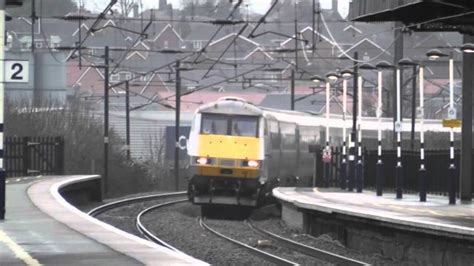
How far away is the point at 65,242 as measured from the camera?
12.2m

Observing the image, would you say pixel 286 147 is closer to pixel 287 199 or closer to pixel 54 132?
pixel 287 199

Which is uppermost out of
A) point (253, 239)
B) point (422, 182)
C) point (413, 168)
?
point (413, 168)

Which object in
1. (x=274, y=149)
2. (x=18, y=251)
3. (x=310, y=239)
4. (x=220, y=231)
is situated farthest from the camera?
(x=274, y=149)

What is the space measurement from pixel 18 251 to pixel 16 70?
15.0 ft

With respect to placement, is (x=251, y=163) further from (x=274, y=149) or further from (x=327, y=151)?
(x=327, y=151)

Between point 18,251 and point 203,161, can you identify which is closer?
point 18,251

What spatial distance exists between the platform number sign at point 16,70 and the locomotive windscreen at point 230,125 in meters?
10.8

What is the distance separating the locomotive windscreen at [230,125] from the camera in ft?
82.5

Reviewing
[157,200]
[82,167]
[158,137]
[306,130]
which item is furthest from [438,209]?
[158,137]

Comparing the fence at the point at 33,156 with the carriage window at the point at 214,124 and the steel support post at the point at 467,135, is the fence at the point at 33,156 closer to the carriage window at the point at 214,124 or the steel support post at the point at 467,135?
the carriage window at the point at 214,124

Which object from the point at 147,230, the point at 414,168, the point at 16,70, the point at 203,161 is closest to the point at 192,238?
the point at 147,230

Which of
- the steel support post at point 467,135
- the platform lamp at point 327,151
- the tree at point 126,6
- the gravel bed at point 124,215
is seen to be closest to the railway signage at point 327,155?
the platform lamp at point 327,151

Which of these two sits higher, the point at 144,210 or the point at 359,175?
the point at 359,175

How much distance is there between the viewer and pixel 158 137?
61.9 m
